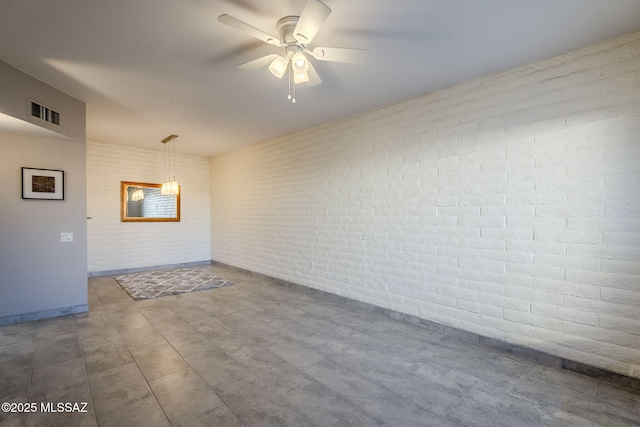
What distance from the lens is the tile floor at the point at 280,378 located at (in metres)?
2.04

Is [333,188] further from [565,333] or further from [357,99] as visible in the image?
[565,333]

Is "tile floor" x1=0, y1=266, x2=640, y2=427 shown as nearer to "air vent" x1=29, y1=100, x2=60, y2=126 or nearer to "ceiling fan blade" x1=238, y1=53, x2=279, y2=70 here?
"air vent" x1=29, y1=100, x2=60, y2=126

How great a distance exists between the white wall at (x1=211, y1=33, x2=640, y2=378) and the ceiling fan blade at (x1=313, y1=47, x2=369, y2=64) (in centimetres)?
159

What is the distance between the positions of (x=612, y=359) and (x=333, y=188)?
3.55 m

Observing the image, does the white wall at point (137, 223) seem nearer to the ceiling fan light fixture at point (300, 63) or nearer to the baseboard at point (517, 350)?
the baseboard at point (517, 350)

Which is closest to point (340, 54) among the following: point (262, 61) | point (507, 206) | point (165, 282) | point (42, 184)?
point (262, 61)

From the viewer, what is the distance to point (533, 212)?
2.85 m

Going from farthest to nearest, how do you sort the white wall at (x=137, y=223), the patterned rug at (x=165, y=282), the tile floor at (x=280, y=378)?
the white wall at (x=137, y=223), the patterned rug at (x=165, y=282), the tile floor at (x=280, y=378)

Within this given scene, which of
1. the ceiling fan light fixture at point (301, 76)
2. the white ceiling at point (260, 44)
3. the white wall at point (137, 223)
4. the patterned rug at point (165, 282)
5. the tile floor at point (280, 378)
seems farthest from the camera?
the white wall at point (137, 223)

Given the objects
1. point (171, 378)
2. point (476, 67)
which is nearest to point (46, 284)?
point (171, 378)

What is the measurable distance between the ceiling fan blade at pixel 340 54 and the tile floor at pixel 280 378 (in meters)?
2.59

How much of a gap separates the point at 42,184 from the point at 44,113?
35.4 inches

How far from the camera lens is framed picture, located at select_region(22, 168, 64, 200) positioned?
3.70 m

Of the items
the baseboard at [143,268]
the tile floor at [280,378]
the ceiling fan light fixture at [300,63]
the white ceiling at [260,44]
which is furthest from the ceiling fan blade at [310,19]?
the baseboard at [143,268]
